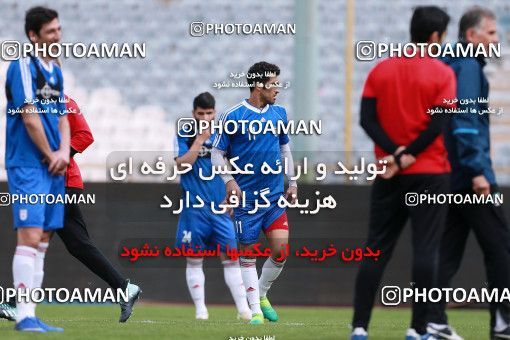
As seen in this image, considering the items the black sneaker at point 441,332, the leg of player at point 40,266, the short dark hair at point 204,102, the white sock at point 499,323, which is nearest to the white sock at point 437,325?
the black sneaker at point 441,332

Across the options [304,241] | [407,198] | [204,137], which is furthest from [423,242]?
[304,241]

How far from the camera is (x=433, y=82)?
21.4ft

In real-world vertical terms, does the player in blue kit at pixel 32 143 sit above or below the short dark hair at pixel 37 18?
below

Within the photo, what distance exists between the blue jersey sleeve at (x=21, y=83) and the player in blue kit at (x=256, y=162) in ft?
8.21

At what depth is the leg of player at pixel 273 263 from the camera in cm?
935

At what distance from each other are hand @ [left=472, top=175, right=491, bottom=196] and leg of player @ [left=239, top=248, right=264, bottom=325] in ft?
8.99

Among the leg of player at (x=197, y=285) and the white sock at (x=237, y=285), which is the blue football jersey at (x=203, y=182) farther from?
the white sock at (x=237, y=285)

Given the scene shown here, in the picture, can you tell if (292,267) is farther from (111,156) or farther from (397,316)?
(111,156)

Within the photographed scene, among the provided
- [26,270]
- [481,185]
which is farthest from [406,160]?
[26,270]

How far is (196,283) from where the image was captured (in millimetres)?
10031

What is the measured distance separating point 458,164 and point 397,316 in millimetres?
4884

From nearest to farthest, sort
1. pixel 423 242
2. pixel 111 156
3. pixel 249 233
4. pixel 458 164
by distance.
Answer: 1. pixel 423 242
2. pixel 458 164
3. pixel 249 233
4. pixel 111 156

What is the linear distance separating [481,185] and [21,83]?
2.56 metres

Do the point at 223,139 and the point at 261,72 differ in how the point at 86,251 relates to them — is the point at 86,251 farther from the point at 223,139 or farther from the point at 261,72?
the point at 261,72
